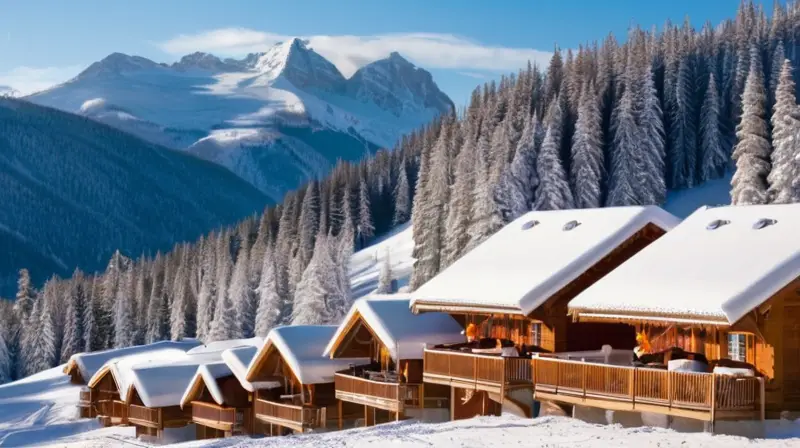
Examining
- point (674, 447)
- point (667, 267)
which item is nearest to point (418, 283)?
point (667, 267)

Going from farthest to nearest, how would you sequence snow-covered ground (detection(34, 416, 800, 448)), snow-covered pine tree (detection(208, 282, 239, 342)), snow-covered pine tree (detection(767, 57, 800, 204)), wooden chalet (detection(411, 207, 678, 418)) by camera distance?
snow-covered pine tree (detection(208, 282, 239, 342))
snow-covered pine tree (detection(767, 57, 800, 204))
wooden chalet (detection(411, 207, 678, 418))
snow-covered ground (detection(34, 416, 800, 448))

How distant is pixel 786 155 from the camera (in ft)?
201

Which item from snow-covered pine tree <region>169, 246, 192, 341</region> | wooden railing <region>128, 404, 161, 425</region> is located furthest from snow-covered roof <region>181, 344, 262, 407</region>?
snow-covered pine tree <region>169, 246, 192, 341</region>

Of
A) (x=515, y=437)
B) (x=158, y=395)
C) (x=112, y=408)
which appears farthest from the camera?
(x=112, y=408)

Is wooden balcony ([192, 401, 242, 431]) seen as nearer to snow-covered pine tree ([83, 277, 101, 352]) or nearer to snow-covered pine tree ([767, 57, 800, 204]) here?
snow-covered pine tree ([767, 57, 800, 204])

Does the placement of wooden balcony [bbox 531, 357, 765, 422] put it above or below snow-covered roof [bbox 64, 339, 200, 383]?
above

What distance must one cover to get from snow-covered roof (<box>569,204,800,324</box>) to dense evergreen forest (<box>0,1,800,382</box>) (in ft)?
104

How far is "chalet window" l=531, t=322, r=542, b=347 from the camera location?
33906 mm

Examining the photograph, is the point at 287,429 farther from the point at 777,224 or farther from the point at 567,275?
the point at 777,224

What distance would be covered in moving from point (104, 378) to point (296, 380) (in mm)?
22737

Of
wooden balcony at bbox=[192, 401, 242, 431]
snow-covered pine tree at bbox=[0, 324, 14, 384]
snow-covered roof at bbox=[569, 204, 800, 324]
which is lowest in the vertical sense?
snow-covered pine tree at bbox=[0, 324, 14, 384]

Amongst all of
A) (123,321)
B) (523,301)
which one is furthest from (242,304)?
(523,301)

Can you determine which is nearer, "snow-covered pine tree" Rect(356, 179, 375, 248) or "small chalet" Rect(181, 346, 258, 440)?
"small chalet" Rect(181, 346, 258, 440)

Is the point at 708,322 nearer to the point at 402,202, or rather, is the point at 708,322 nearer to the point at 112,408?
the point at 112,408
